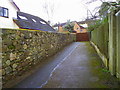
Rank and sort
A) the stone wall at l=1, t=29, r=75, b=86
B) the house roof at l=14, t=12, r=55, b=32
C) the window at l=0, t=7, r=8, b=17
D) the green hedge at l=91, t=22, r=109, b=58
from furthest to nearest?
the house roof at l=14, t=12, r=55, b=32, the window at l=0, t=7, r=8, b=17, the green hedge at l=91, t=22, r=109, b=58, the stone wall at l=1, t=29, r=75, b=86

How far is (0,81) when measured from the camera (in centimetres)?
311

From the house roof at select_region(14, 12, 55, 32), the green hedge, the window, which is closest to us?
the green hedge

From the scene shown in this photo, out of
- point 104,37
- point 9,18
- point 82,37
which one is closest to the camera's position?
point 104,37

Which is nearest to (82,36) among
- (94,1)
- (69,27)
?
(69,27)

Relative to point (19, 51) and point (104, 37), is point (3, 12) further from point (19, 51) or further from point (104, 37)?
point (104, 37)

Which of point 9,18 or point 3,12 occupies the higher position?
point 3,12

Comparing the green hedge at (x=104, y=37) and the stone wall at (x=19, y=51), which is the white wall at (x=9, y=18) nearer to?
the stone wall at (x=19, y=51)

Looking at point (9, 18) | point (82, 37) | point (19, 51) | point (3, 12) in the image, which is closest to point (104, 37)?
point (19, 51)

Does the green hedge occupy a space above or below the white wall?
below

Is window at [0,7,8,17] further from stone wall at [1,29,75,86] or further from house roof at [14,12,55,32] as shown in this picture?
stone wall at [1,29,75,86]

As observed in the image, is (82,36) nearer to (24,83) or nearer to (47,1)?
(47,1)

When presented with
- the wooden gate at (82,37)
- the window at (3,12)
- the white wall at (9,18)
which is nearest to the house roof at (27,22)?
the white wall at (9,18)

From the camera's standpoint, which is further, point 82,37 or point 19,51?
point 82,37

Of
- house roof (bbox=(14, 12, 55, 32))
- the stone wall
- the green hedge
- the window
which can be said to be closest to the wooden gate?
house roof (bbox=(14, 12, 55, 32))
